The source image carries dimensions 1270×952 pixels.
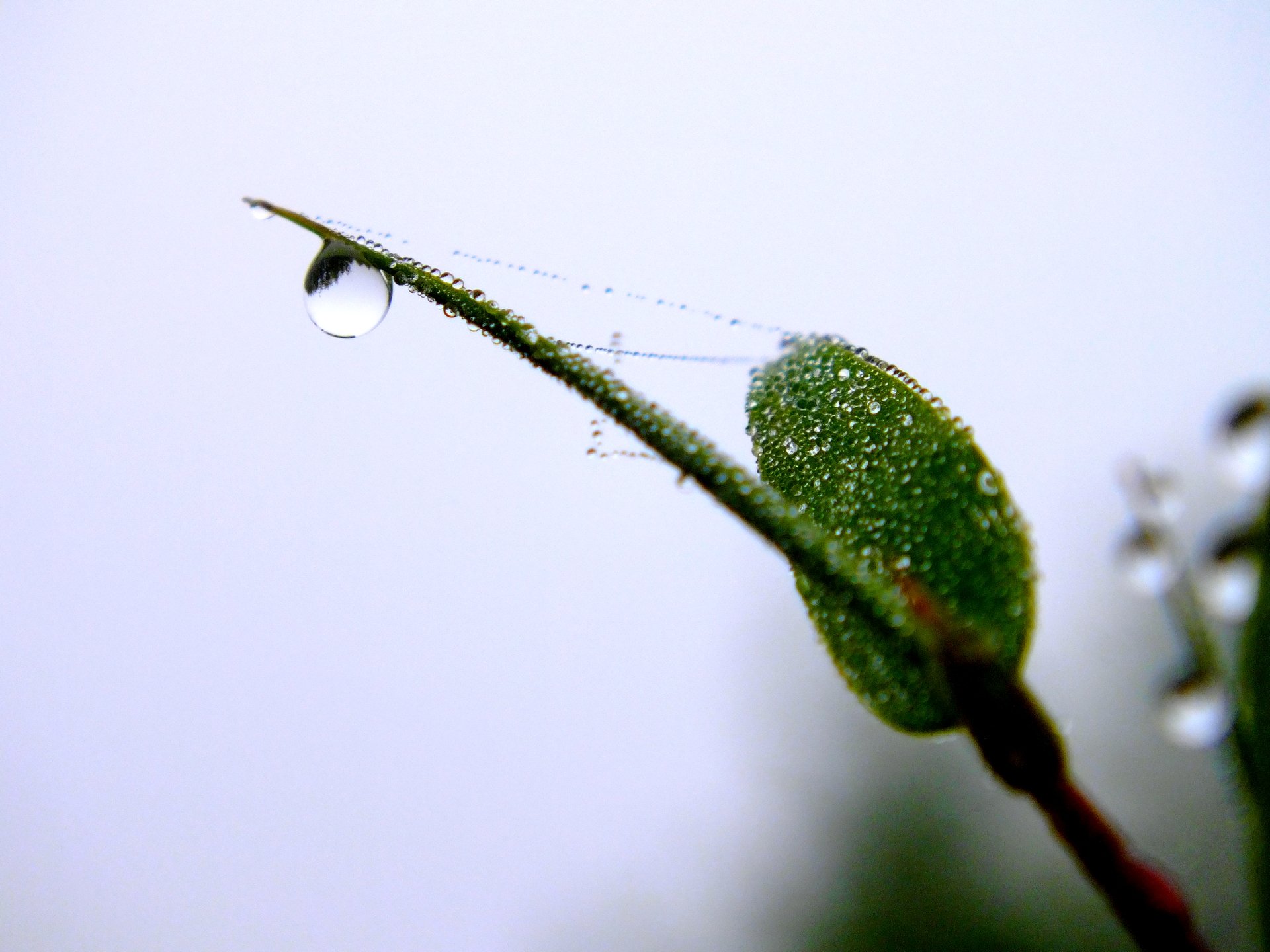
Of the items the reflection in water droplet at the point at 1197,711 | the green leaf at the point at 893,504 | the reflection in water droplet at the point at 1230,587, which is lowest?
the reflection in water droplet at the point at 1197,711

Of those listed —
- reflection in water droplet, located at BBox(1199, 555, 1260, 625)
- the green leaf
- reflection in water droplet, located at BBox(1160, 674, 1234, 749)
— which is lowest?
reflection in water droplet, located at BBox(1160, 674, 1234, 749)

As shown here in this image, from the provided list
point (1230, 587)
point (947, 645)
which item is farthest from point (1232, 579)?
point (947, 645)

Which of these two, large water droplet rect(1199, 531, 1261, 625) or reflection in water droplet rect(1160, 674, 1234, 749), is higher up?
large water droplet rect(1199, 531, 1261, 625)

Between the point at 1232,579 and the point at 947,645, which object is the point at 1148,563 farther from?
the point at 947,645

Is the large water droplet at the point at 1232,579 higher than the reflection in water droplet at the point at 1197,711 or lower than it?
higher

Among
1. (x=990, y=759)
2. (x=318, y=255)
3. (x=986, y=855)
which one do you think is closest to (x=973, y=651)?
(x=990, y=759)

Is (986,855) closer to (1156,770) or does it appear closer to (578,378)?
(1156,770)
